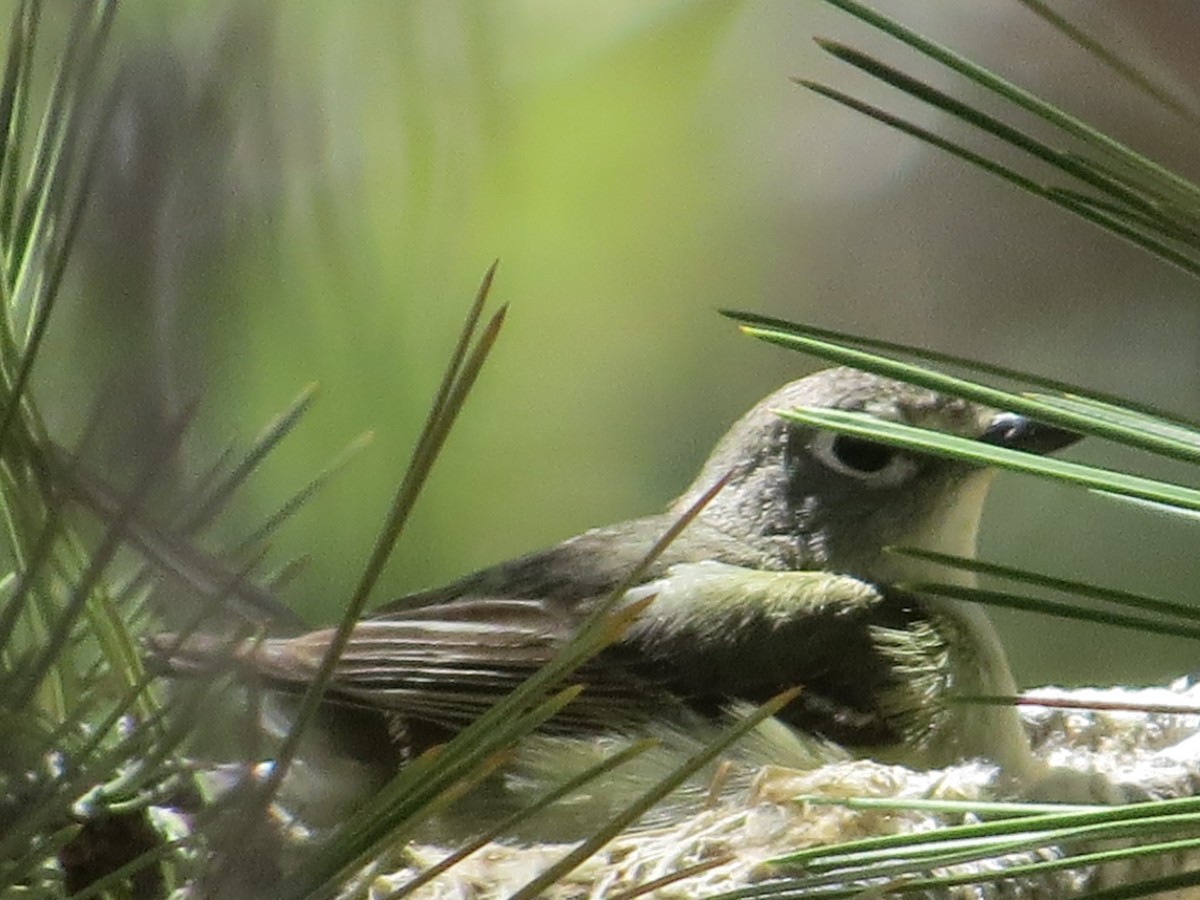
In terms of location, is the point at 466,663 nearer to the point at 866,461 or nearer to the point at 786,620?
the point at 786,620

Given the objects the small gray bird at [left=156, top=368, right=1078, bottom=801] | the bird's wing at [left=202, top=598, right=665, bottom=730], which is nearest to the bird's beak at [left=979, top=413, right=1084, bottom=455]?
the small gray bird at [left=156, top=368, right=1078, bottom=801]

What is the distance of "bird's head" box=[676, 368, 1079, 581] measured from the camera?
730mm

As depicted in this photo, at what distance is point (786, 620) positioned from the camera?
689 millimetres

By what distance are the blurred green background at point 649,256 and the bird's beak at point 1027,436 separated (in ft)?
0.96

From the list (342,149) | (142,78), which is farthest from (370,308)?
(142,78)

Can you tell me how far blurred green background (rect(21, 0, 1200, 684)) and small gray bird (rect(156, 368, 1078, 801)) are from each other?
0.08 m

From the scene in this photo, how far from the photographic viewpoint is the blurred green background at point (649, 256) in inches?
28.0

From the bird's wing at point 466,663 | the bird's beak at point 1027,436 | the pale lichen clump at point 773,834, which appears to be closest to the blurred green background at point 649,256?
the bird's wing at point 466,663

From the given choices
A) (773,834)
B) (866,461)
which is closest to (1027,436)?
(866,461)

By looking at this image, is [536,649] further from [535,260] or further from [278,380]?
[535,260]

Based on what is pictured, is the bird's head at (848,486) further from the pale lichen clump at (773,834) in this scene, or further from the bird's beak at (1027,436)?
the pale lichen clump at (773,834)

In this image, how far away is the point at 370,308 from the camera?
2.49ft

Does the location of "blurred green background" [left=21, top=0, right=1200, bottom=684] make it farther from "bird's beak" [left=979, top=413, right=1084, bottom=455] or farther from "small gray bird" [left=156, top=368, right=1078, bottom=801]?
"bird's beak" [left=979, top=413, right=1084, bottom=455]

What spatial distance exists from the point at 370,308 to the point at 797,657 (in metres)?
0.33
